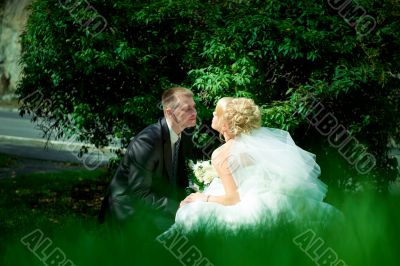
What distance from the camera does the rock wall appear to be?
116 ft

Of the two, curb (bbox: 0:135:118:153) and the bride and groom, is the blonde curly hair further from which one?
curb (bbox: 0:135:118:153)

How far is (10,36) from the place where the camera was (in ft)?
120

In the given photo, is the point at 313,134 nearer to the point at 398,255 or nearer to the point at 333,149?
the point at 333,149

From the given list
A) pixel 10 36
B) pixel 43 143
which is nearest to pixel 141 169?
pixel 43 143

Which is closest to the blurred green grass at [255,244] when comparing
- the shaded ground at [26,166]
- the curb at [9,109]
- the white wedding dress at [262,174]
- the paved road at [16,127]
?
the white wedding dress at [262,174]

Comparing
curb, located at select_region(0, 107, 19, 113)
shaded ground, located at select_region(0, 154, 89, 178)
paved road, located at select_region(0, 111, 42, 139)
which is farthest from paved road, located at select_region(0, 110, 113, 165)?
curb, located at select_region(0, 107, 19, 113)


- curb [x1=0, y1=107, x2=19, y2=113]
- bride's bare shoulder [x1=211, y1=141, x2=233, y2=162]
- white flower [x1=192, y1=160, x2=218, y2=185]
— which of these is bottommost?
curb [x1=0, y1=107, x2=19, y2=113]

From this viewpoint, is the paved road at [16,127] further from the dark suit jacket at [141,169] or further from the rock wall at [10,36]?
the dark suit jacket at [141,169]

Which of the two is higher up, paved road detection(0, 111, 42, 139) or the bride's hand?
the bride's hand

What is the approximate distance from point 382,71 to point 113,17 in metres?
3.58

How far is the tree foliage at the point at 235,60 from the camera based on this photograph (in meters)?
7.73

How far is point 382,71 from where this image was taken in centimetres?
760

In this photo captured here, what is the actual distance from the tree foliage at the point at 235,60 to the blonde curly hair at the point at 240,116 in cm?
250

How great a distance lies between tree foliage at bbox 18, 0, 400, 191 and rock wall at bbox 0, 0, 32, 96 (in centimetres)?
2743
